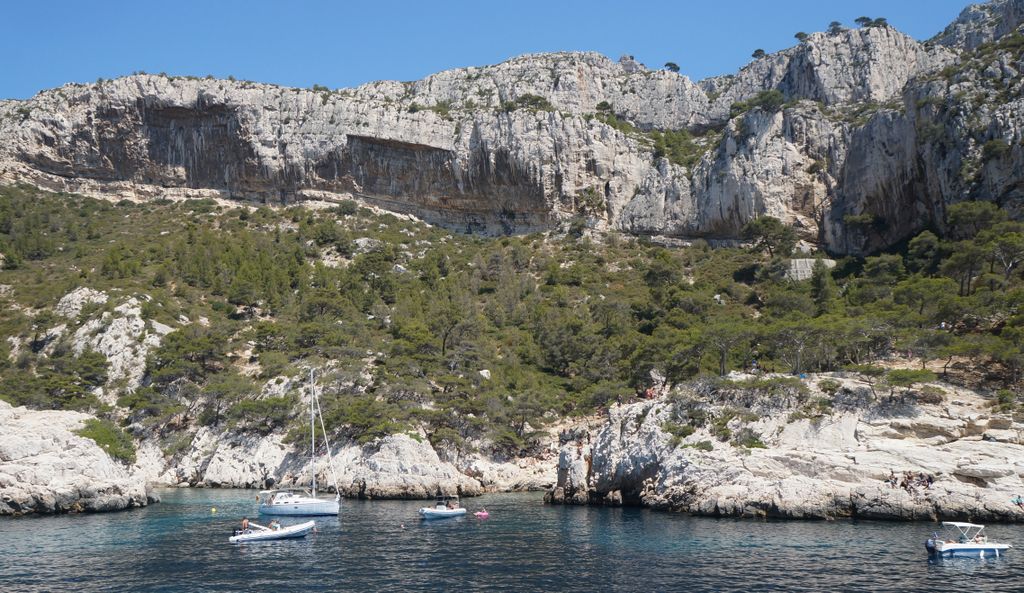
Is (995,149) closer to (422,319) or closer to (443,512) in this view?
(422,319)

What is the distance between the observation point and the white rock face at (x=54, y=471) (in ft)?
127

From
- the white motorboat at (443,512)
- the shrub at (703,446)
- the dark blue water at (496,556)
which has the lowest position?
the dark blue water at (496,556)

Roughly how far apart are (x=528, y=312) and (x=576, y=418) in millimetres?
22149

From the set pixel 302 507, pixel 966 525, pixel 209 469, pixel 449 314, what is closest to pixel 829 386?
pixel 966 525

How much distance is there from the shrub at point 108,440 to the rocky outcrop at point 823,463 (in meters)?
26.3

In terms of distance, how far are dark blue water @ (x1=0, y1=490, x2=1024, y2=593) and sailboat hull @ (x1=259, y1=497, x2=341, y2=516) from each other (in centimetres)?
74

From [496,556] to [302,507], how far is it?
594 inches

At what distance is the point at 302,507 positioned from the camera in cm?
4012

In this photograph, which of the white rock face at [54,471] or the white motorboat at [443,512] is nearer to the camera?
the white rock face at [54,471]

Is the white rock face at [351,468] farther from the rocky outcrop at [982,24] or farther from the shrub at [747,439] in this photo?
the rocky outcrop at [982,24]

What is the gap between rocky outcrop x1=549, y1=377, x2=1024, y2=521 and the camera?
116 feet

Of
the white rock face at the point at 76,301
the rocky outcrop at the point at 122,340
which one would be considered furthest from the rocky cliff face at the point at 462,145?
the rocky outcrop at the point at 122,340

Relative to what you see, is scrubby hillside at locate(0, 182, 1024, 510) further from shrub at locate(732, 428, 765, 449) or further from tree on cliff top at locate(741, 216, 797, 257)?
shrub at locate(732, 428, 765, 449)

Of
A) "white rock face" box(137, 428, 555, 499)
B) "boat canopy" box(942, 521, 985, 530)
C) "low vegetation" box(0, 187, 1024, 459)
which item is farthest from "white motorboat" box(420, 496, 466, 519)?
"boat canopy" box(942, 521, 985, 530)
